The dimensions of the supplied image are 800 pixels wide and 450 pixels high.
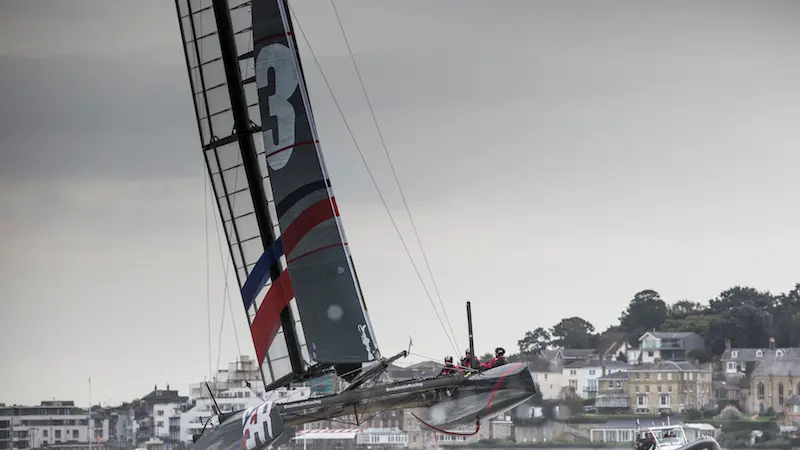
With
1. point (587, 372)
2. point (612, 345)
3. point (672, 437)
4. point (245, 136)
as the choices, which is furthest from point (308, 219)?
point (612, 345)

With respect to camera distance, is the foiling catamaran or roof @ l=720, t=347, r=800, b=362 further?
roof @ l=720, t=347, r=800, b=362

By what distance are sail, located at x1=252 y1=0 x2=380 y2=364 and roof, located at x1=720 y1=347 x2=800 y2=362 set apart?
47.3 m

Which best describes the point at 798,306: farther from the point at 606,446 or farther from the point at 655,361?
the point at 606,446

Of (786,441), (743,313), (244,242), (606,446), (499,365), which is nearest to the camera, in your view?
(499,365)

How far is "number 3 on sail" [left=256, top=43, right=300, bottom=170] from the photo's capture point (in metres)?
14.5

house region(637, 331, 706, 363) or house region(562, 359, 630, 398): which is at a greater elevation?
house region(637, 331, 706, 363)

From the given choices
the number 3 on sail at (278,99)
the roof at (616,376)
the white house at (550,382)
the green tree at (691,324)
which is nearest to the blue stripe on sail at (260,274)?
the number 3 on sail at (278,99)

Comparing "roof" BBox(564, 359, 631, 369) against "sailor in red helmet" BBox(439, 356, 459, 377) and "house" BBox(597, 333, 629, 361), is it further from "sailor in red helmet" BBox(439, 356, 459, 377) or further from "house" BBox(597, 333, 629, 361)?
"sailor in red helmet" BBox(439, 356, 459, 377)

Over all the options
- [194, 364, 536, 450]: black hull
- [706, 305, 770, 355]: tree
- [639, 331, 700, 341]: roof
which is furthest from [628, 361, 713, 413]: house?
[194, 364, 536, 450]: black hull

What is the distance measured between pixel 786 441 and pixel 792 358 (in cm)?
824

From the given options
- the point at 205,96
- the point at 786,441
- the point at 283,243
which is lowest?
the point at 786,441

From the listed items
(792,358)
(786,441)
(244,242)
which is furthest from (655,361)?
(244,242)

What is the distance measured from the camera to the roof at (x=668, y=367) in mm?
58737

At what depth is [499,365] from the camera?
562 inches
